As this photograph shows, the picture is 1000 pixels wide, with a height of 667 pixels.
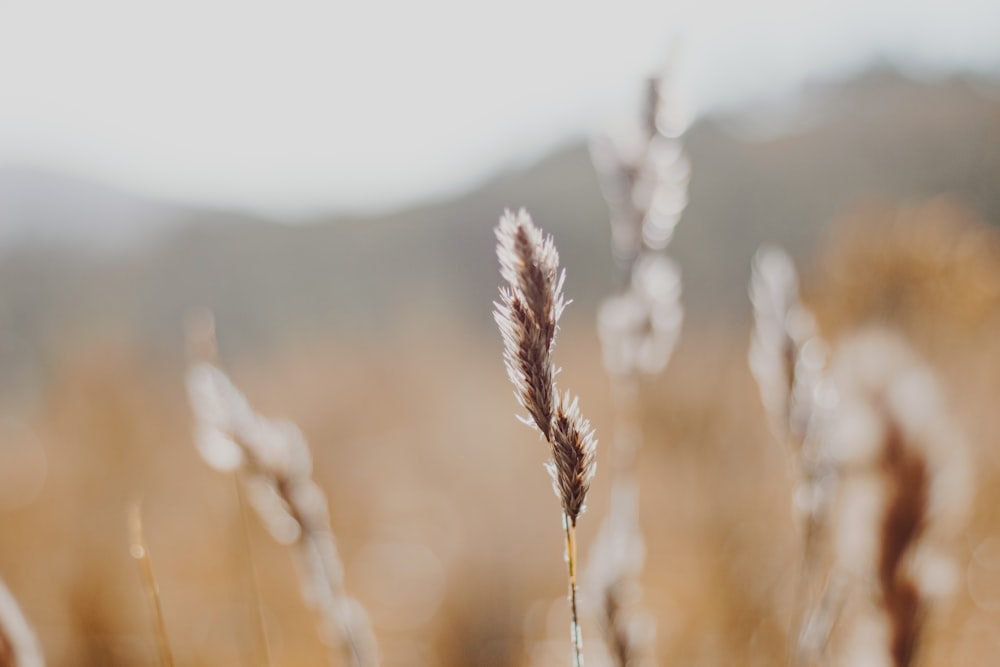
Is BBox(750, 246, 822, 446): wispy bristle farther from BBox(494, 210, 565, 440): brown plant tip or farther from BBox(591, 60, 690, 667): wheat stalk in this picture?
BBox(494, 210, 565, 440): brown plant tip

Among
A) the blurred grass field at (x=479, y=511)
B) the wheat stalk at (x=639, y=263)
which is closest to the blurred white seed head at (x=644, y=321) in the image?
the wheat stalk at (x=639, y=263)

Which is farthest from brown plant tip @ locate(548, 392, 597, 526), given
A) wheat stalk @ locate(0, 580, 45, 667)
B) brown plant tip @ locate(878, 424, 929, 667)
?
wheat stalk @ locate(0, 580, 45, 667)

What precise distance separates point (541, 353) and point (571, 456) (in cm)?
8

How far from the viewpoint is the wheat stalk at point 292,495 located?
34.2 inches

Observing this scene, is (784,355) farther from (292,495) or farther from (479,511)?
(479,511)

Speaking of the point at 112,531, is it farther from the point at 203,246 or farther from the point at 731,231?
the point at 203,246

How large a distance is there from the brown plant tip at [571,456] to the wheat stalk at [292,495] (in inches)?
17.5

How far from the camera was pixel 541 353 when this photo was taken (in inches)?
20.8

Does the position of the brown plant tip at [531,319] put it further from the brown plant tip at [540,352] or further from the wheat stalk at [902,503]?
the wheat stalk at [902,503]

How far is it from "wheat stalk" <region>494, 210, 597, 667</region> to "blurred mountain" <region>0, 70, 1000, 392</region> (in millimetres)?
2175

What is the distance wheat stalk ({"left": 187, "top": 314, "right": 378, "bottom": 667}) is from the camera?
869mm

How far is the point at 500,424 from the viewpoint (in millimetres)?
4898

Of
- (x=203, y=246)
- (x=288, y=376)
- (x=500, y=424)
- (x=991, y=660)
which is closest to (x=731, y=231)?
(x=500, y=424)

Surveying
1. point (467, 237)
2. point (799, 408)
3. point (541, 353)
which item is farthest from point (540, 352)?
point (467, 237)
